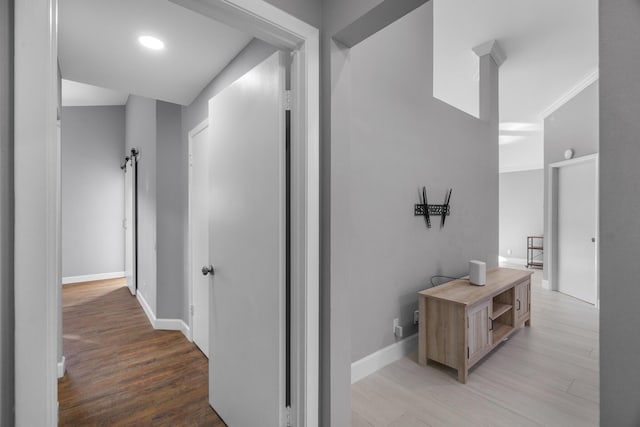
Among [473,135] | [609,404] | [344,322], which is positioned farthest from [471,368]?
[473,135]

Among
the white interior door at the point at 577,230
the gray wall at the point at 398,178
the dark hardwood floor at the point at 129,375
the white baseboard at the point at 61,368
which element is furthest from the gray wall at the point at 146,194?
the white interior door at the point at 577,230

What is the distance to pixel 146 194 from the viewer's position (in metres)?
3.43

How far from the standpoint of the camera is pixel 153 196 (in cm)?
311

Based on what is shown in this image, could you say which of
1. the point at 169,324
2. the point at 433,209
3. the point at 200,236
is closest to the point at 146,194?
the point at 200,236

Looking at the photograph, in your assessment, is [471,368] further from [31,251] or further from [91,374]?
[91,374]

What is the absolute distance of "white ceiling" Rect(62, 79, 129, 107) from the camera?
4281 mm

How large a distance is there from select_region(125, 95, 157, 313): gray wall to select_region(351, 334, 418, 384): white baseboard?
2226 millimetres

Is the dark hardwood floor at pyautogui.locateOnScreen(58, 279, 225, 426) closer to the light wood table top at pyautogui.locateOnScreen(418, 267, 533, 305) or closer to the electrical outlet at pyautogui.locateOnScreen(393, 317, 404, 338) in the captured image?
the electrical outlet at pyautogui.locateOnScreen(393, 317, 404, 338)

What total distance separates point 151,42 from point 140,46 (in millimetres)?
115

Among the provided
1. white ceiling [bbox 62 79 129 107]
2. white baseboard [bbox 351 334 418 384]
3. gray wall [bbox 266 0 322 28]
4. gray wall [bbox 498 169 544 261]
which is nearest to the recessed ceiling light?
gray wall [bbox 266 0 322 28]

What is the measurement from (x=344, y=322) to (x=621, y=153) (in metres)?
1.13

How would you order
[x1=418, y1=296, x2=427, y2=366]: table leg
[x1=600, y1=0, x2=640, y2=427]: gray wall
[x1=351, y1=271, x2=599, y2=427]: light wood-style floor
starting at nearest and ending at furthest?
[x1=600, y1=0, x2=640, y2=427]: gray wall < [x1=351, y1=271, x2=599, y2=427]: light wood-style floor < [x1=418, y1=296, x2=427, y2=366]: table leg

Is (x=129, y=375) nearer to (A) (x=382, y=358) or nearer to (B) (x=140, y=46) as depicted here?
(A) (x=382, y=358)

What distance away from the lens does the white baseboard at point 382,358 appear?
2.21 metres
